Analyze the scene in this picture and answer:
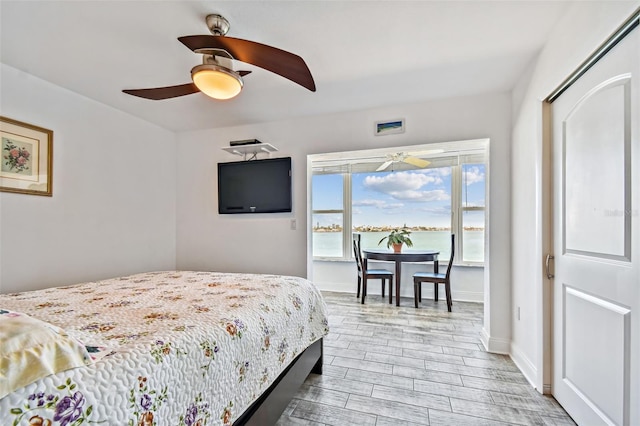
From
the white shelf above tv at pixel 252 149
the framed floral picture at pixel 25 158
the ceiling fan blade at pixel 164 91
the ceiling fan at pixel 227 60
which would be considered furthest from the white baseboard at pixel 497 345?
the framed floral picture at pixel 25 158

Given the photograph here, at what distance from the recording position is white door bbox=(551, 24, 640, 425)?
123 centimetres

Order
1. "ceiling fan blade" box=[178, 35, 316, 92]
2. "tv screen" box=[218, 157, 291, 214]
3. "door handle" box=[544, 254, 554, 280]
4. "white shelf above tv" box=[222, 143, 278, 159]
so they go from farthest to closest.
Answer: "tv screen" box=[218, 157, 291, 214] < "white shelf above tv" box=[222, 143, 278, 159] < "door handle" box=[544, 254, 554, 280] < "ceiling fan blade" box=[178, 35, 316, 92]

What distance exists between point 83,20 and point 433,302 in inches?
185

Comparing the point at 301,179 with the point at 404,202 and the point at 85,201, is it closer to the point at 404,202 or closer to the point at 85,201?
the point at 85,201

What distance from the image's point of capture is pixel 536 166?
1.99m

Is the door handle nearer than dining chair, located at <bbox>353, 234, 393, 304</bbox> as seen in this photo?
Yes

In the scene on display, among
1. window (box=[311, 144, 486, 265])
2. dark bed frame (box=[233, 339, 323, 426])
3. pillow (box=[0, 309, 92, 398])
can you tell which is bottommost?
dark bed frame (box=[233, 339, 323, 426])

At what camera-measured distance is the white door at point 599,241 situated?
123cm

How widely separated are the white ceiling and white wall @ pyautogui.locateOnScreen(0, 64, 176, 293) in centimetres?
25

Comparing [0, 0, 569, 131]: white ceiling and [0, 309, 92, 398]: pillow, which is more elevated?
[0, 0, 569, 131]: white ceiling

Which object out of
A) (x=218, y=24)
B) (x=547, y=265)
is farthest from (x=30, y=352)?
(x=547, y=265)

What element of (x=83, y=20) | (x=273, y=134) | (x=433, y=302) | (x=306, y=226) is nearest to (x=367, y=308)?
(x=433, y=302)

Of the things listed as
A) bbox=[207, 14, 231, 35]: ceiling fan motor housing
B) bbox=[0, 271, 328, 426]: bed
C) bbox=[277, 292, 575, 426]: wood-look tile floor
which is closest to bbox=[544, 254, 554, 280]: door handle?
bbox=[277, 292, 575, 426]: wood-look tile floor

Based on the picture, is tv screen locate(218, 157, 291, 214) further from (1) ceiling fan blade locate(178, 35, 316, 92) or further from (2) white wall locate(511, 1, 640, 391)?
(2) white wall locate(511, 1, 640, 391)
